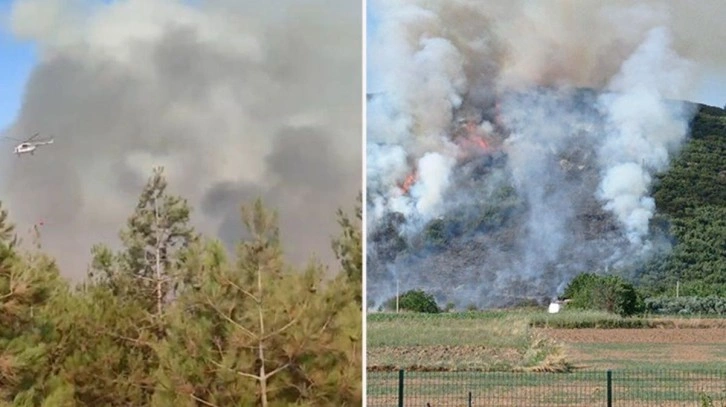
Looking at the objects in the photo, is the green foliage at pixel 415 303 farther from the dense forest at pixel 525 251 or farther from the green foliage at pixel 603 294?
the green foliage at pixel 603 294

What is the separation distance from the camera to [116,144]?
8.84 metres

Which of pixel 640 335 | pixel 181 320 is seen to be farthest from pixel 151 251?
pixel 640 335

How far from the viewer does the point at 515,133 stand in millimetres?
8961

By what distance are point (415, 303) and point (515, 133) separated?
0.99 metres

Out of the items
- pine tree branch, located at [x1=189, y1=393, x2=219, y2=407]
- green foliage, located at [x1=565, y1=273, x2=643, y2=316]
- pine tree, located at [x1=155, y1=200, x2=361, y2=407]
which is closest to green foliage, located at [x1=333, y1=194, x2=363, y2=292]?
pine tree, located at [x1=155, y1=200, x2=361, y2=407]

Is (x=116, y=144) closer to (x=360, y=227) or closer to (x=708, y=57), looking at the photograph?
(x=360, y=227)

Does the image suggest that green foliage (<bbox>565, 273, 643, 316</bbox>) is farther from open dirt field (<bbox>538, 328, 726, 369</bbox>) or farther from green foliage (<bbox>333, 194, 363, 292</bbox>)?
green foliage (<bbox>333, 194, 363, 292</bbox>)

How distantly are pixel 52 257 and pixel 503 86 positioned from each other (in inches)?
94.2

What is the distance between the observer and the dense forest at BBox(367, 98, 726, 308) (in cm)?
895

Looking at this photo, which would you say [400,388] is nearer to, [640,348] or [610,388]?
[610,388]

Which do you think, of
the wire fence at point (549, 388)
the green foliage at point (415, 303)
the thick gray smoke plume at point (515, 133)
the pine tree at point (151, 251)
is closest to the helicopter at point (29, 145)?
the pine tree at point (151, 251)

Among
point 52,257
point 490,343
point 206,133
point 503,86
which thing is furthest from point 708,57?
point 52,257

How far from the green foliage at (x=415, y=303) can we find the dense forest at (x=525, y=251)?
0.03 meters

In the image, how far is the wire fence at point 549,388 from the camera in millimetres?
8906
